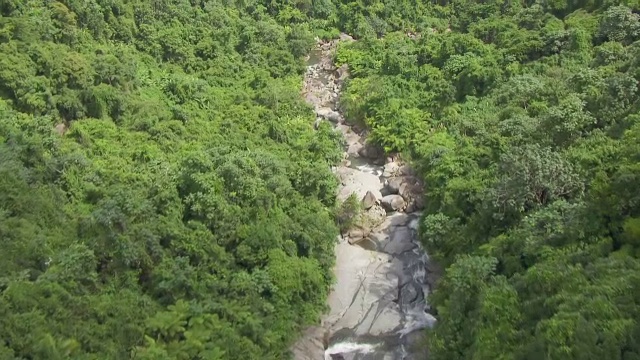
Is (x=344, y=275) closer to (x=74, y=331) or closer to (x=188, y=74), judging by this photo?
(x=74, y=331)

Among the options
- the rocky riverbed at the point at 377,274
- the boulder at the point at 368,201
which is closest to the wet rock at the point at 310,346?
the rocky riverbed at the point at 377,274

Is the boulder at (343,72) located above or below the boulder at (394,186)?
above

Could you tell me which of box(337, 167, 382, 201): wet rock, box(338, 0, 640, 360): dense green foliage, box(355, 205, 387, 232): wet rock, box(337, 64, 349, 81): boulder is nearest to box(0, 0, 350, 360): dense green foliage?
box(337, 167, 382, 201): wet rock

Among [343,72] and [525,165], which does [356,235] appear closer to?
[525,165]

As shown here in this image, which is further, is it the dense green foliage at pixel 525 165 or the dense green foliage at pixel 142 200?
the dense green foliage at pixel 142 200

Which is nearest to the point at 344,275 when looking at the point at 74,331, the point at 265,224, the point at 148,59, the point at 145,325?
the point at 265,224

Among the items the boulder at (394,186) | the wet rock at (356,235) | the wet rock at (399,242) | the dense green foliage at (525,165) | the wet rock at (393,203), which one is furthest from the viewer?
the boulder at (394,186)

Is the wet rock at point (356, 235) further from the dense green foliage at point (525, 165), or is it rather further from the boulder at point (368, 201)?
the dense green foliage at point (525, 165)

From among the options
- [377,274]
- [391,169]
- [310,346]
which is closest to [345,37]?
[391,169]
